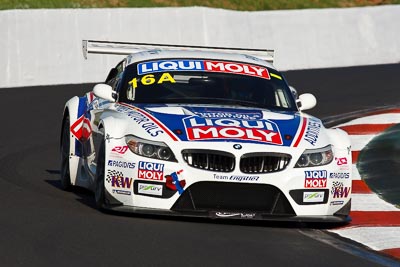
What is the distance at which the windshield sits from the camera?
10.5 meters

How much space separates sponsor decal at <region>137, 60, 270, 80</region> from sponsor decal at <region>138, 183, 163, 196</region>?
186cm

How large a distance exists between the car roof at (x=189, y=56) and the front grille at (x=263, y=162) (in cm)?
214

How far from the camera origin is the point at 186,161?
9.12 metres

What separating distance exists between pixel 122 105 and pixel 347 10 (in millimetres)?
16583

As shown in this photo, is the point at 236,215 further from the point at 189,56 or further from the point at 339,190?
the point at 189,56

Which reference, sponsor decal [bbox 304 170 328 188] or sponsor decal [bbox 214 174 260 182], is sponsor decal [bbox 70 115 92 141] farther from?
sponsor decal [bbox 304 170 328 188]

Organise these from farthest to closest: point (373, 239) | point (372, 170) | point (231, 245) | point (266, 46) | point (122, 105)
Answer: point (266, 46) < point (372, 170) < point (122, 105) < point (373, 239) < point (231, 245)

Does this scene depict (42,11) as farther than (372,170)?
Yes

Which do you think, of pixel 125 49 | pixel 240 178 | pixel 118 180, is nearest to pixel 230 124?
pixel 240 178

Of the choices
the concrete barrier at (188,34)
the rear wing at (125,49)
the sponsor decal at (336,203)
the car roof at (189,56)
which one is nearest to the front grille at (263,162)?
the sponsor decal at (336,203)

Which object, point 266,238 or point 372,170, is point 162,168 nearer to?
point 266,238

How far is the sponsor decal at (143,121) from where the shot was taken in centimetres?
933

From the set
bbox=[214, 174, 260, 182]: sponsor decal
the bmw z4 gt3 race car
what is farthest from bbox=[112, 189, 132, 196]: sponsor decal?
bbox=[214, 174, 260, 182]: sponsor decal

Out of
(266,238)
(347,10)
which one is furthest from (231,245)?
(347,10)
